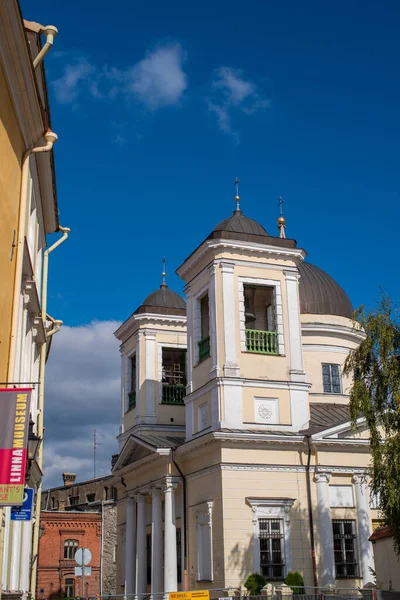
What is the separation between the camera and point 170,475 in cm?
2964

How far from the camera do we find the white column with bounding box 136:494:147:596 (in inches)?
1251

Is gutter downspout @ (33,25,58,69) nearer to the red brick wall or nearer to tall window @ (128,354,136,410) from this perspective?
tall window @ (128,354,136,410)

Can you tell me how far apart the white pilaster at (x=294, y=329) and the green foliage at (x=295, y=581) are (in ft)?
22.7

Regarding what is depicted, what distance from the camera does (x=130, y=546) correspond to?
33.7 m

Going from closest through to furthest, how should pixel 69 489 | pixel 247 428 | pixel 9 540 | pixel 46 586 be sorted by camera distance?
pixel 9 540 < pixel 247 428 < pixel 46 586 < pixel 69 489

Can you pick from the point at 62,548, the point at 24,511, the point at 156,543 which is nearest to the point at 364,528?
the point at 156,543

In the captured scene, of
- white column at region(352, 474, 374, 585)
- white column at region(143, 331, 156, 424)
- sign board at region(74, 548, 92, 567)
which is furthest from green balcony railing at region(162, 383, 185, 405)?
sign board at region(74, 548, 92, 567)

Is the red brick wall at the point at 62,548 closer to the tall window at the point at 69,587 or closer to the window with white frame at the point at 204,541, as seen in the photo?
the tall window at the point at 69,587

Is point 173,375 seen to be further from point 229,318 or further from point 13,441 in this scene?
point 13,441

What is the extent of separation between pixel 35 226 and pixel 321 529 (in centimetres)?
1539

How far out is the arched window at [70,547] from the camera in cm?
5150

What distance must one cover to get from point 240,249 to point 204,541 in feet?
34.9

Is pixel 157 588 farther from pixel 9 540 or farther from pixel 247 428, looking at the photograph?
Answer: pixel 9 540

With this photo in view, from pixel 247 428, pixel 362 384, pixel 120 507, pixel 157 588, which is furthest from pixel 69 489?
pixel 362 384
